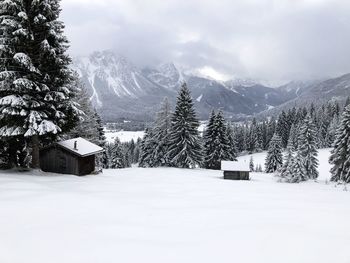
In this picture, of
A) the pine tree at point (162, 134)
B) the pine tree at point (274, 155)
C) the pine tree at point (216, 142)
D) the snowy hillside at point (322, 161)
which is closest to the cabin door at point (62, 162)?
the pine tree at point (162, 134)

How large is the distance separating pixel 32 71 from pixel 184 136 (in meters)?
33.0

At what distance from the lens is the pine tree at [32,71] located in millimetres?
22344

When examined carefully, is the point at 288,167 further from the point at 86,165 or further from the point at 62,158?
the point at 62,158

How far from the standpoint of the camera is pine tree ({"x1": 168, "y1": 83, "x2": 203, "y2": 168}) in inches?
2076

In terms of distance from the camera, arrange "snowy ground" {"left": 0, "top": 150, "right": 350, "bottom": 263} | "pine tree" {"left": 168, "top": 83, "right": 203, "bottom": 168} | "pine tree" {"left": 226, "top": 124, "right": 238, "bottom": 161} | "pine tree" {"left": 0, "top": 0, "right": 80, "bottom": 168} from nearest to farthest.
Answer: "snowy ground" {"left": 0, "top": 150, "right": 350, "bottom": 263} → "pine tree" {"left": 0, "top": 0, "right": 80, "bottom": 168} → "pine tree" {"left": 168, "top": 83, "right": 203, "bottom": 168} → "pine tree" {"left": 226, "top": 124, "right": 238, "bottom": 161}

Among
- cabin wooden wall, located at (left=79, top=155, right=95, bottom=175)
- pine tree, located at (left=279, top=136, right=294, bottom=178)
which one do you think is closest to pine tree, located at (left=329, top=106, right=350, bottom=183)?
pine tree, located at (left=279, top=136, right=294, bottom=178)

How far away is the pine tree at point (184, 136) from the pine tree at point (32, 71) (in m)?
29.5

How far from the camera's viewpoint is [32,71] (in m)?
22.5

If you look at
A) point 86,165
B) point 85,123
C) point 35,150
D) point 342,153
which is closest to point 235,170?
point 342,153

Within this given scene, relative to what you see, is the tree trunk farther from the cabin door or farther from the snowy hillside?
the snowy hillside

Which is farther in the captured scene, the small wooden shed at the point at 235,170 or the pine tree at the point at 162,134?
the pine tree at the point at 162,134

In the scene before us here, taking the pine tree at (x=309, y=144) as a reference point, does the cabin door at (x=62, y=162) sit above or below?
below

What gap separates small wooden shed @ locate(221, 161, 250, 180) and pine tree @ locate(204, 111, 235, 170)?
32.2 feet

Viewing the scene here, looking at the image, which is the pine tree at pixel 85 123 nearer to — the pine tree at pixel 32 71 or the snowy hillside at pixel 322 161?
the pine tree at pixel 32 71
